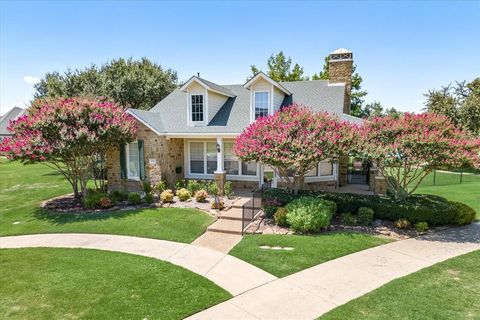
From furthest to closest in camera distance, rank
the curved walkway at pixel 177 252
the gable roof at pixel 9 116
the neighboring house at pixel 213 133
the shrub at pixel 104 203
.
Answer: the gable roof at pixel 9 116, the neighboring house at pixel 213 133, the shrub at pixel 104 203, the curved walkway at pixel 177 252

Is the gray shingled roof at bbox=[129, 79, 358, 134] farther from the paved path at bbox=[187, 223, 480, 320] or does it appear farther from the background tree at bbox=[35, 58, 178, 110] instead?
the background tree at bbox=[35, 58, 178, 110]

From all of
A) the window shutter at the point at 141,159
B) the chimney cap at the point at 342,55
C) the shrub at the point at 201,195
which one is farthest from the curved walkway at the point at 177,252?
the chimney cap at the point at 342,55

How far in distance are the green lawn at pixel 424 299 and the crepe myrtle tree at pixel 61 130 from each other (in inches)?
475

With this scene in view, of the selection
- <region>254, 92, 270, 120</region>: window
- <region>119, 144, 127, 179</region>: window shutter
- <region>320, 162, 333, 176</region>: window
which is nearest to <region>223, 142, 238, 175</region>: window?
<region>254, 92, 270, 120</region>: window

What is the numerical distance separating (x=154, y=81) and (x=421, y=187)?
79.6 feet

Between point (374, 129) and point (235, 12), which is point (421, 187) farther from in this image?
point (235, 12)

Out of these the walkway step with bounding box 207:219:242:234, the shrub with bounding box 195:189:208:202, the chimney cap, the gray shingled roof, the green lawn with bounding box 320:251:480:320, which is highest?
the chimney cap

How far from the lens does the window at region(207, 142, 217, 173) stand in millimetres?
17297

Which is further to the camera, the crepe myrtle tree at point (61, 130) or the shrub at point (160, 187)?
the shrub at point (160, 187)

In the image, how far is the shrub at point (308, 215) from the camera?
402 inches

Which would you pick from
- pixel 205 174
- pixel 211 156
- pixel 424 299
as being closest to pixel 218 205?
pixel 205 174

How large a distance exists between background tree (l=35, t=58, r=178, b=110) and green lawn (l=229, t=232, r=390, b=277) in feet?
69.9

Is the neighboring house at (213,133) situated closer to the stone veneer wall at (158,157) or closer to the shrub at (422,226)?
the stone veneer wall at (158,157)

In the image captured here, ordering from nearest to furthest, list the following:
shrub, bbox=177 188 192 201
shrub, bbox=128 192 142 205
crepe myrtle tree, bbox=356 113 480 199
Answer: crepe myrtle tree, bbox=356 113 480 199 < shrub, bbox=128 192 142 205 < shrub, bbox=177 188 192 201
